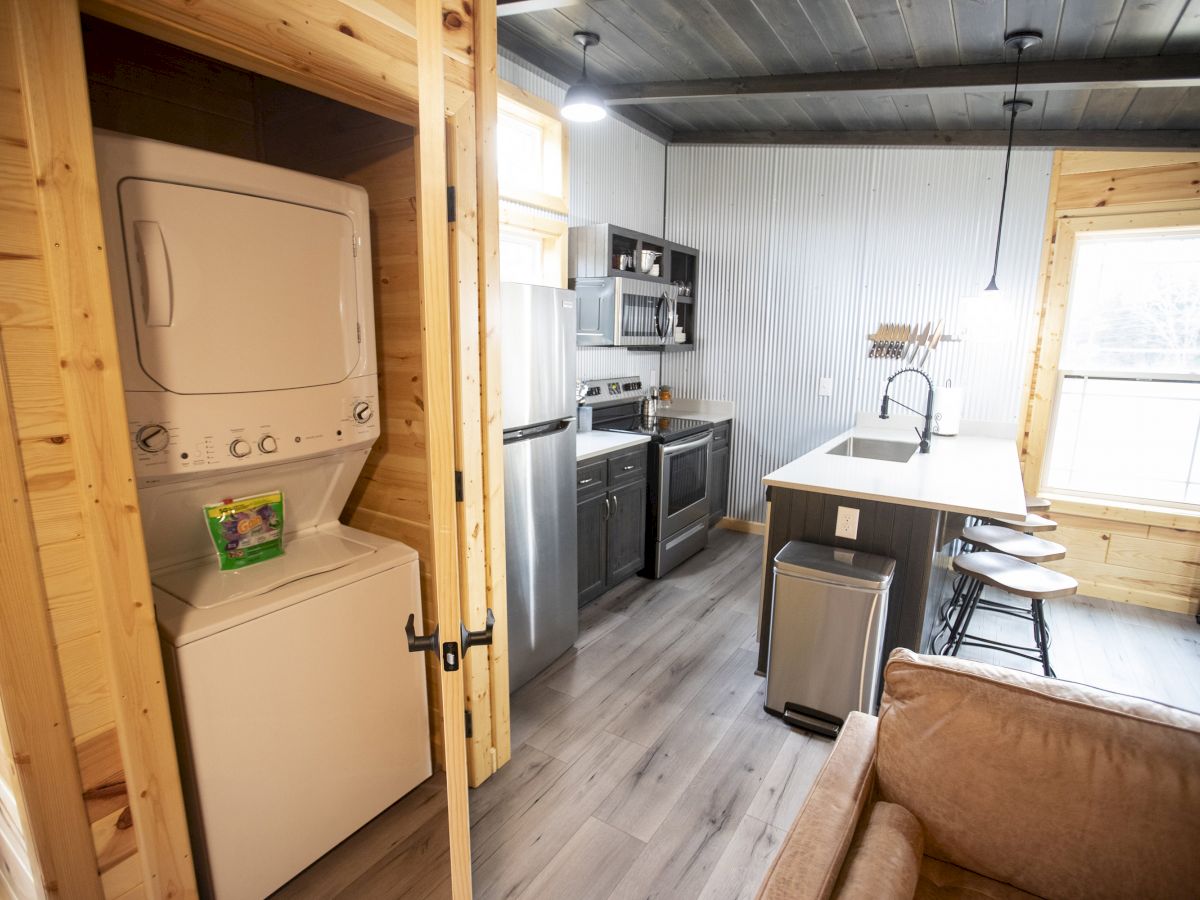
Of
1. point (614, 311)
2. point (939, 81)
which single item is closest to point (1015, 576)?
point (939, 81)

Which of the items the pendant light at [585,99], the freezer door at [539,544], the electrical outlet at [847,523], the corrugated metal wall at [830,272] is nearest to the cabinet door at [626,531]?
the freezer door at [539,544]

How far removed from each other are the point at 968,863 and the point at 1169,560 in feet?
11.3

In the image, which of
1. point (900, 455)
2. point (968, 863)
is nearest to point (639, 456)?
point (900, 455)

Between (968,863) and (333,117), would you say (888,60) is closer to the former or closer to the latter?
(333,117)

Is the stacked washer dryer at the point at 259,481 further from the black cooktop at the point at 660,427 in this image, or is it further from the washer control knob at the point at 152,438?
the black cooktop at the point at 660,427

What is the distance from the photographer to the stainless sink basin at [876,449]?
3.66 metres

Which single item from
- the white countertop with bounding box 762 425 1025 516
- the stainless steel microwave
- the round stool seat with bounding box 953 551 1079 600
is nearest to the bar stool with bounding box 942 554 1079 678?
the round stool seat with bounding box 953 551 1079 600

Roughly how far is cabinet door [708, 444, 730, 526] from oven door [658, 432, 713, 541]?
150mm

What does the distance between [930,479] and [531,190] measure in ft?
7.98

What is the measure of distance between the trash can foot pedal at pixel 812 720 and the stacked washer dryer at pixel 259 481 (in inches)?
57.4

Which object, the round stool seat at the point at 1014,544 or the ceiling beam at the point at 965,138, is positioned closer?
the round stool seat at the point at 1014,544

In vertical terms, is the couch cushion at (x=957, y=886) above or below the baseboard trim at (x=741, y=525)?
above

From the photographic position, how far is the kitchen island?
2.47 meters

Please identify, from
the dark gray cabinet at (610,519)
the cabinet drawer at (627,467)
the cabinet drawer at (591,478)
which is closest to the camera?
the cabinet drawer at (591,478)
